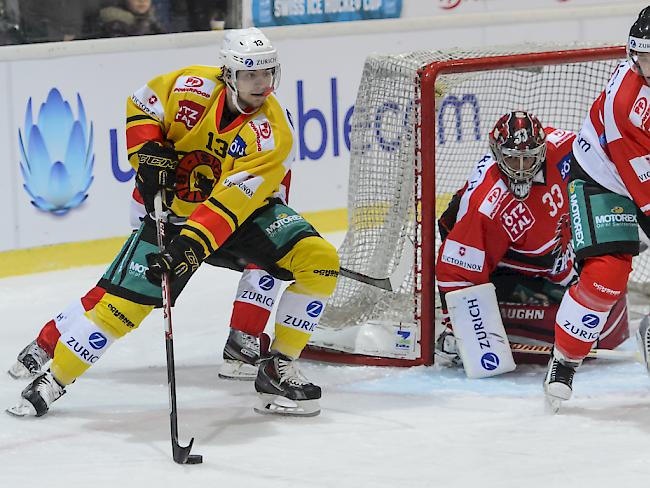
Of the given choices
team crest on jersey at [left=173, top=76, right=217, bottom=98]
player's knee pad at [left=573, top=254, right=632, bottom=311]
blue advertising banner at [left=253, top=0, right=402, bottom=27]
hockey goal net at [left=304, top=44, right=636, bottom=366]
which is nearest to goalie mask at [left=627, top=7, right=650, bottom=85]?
player's knee pad at [left=573, top=254, right=632, bottom=311]

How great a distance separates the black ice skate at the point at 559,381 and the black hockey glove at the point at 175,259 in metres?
0.96

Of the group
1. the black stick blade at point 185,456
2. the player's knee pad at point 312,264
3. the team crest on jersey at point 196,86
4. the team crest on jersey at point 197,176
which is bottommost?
the black stick blade at point 185,456

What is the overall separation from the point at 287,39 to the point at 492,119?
107 centimetres

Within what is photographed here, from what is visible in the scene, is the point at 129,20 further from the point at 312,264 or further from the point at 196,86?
the point at 312,264

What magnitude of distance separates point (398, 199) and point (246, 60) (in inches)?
35.4

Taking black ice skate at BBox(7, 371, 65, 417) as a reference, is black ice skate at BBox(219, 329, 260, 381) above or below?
below

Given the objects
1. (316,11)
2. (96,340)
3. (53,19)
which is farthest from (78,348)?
(316,11)

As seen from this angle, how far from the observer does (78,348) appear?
3.71m

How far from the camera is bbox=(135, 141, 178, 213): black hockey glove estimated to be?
3738 mm

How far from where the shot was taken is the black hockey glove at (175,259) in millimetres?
3559

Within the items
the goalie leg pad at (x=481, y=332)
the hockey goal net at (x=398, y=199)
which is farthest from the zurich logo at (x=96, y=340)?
the goalie leg pad at (x=481, y=332)

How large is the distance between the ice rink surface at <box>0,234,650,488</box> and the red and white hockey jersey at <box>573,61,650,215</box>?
61 cm

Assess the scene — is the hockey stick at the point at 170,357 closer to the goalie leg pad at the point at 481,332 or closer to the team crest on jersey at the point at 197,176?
the team crest on jersey at the point at 197,176

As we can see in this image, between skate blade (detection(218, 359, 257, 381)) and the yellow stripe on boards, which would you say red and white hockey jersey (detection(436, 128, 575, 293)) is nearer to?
skate blade (detection(218, 359, 257, 381))
